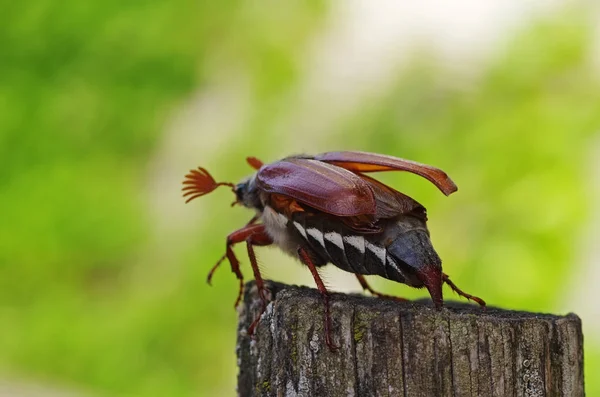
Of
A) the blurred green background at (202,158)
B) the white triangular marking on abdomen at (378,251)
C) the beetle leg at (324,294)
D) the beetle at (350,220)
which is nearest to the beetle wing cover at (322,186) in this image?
the beetle at (350,220)

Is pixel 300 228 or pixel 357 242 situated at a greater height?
pixel 300 228

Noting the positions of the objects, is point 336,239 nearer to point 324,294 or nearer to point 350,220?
point 350,220

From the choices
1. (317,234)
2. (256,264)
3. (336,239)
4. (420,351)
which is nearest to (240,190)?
(256,264)

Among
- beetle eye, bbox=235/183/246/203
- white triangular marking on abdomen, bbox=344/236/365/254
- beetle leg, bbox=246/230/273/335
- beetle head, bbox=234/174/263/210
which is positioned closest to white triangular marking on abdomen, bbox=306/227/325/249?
white triangular marking on abdomen, bbox=344/236/365/254

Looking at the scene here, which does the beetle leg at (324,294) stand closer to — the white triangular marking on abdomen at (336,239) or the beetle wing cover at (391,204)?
the white triangular marking on abdomen at (336,239)

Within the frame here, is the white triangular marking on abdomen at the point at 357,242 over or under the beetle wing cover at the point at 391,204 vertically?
under

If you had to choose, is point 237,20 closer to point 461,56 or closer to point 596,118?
point 461,56
